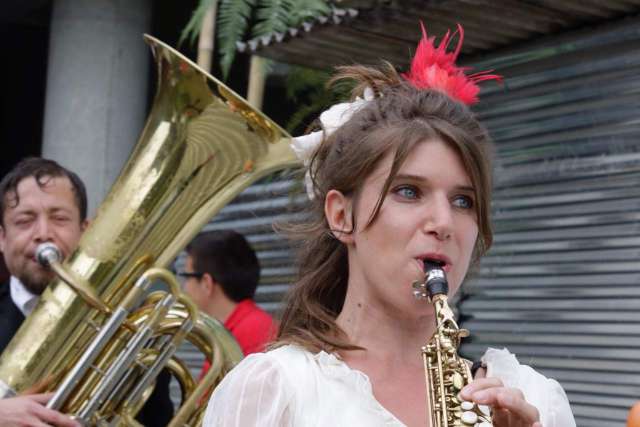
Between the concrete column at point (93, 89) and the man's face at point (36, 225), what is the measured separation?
9.06 feet

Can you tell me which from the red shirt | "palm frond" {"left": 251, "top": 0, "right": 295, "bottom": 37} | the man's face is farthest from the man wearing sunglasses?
the man's face

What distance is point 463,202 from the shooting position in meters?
2.21

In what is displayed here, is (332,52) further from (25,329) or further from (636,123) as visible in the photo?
(25,329)

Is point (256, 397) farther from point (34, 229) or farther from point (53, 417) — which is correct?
point (34, 229)

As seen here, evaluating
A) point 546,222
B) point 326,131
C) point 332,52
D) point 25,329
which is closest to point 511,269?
point 546,222

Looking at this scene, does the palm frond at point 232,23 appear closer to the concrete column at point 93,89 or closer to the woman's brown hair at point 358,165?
the concrete column at point 93,89

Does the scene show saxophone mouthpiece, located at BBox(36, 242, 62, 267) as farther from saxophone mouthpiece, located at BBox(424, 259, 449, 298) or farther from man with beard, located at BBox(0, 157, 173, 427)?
saxophone mouthpiece, located at BBox(424, 259, 449, 298)

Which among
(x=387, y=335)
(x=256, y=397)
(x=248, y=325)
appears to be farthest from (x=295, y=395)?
(x=248, y=325)

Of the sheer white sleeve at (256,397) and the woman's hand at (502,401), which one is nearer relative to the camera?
the woman's hand at (502,401)

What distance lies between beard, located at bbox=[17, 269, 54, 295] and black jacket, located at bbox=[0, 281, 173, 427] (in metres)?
0.11

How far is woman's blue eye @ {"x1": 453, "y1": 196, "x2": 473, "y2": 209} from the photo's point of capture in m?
2.20

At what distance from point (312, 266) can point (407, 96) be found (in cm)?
36

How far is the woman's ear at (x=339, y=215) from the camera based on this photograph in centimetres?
229

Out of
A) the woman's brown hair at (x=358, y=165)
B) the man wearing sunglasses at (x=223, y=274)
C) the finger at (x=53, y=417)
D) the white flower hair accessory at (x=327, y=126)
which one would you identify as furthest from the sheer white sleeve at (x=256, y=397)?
the man wearing sunglasses at (x=223, y=274)
